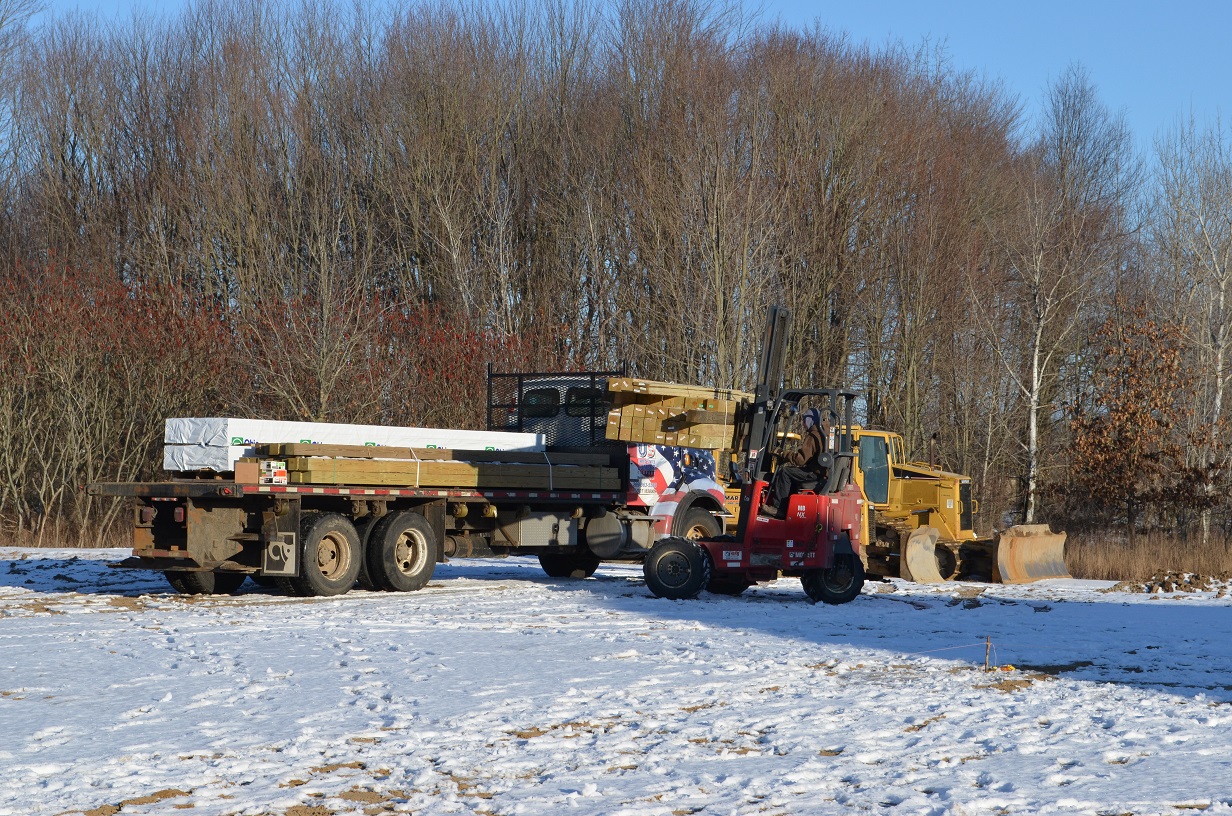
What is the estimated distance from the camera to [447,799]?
676 centimetres

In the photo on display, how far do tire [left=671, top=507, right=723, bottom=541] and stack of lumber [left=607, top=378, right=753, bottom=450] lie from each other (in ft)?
3.30

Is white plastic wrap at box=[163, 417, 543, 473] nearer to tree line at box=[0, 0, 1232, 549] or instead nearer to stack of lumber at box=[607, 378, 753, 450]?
stack of lumber at box=[607, 378, 753, 450]

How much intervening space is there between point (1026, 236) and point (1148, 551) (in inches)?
520

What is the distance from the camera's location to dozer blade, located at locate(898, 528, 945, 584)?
797 inches

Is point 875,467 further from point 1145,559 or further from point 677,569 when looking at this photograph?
point 677,569

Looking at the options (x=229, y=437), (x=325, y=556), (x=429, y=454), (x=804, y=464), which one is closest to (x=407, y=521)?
(x=429, y=454)

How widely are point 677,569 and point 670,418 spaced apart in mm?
3211

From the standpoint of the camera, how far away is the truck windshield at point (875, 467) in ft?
70.6

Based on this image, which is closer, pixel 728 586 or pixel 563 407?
pixel 728 586

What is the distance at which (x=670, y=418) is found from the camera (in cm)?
1925

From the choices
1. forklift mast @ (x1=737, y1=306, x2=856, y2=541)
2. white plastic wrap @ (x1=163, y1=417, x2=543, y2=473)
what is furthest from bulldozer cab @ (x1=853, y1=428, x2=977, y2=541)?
white plastic wrap @ (x1=163, y1=417, x2=543, y2=473)

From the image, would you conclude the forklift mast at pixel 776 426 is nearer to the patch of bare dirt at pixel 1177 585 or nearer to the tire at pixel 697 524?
the tire at pixel 697 524

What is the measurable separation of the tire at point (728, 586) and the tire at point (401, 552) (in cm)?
346

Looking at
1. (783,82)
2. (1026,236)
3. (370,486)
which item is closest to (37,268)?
(783,82)
